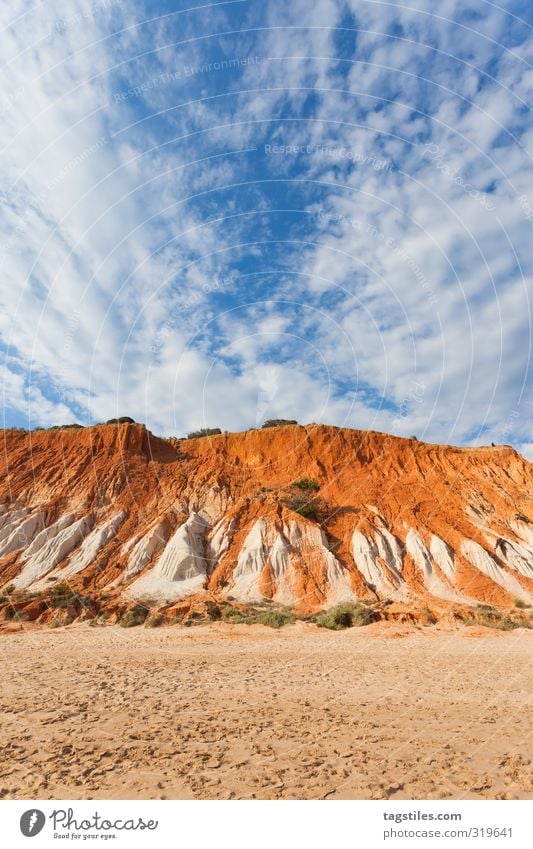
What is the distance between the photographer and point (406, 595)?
28547 mm

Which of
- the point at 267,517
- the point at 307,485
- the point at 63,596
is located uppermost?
the point at 307,485

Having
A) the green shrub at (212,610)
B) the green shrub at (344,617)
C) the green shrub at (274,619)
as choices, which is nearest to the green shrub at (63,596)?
the green shrub at (212,610)

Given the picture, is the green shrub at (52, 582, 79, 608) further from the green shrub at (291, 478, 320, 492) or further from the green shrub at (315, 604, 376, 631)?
the green shrub at (291, 478, 320, 492)

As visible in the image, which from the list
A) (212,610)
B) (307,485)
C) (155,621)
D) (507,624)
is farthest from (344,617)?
(307,485)

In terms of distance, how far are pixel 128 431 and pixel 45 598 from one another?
795 inches

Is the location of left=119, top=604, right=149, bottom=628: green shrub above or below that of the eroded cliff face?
below

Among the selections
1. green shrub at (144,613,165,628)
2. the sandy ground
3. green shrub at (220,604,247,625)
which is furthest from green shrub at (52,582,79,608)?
the sandy ground

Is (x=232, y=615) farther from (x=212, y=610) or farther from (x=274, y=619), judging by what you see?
(x=274, y=619)

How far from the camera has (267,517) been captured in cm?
3412

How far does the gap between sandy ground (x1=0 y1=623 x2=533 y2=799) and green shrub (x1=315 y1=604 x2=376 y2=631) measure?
6610 millimetres

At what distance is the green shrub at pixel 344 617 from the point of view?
22.0 meters

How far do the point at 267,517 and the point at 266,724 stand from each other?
2652cm

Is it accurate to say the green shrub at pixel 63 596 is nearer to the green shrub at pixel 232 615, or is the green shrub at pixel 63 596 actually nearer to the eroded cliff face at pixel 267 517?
the eroded cliff face at pixel 267 517

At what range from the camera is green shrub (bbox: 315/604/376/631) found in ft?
72.3
